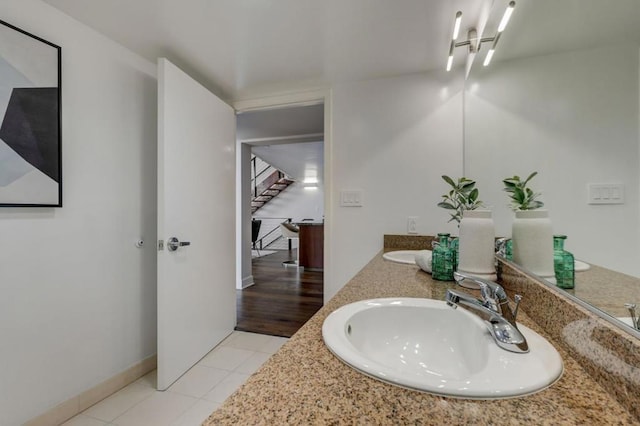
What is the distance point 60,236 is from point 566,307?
194cm

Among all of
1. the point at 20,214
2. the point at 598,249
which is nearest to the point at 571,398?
the point at 598,249

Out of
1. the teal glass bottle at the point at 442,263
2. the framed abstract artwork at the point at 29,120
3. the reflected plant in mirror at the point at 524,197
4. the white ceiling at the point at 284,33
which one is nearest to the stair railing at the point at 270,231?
the white ceiling at the point at 284,33

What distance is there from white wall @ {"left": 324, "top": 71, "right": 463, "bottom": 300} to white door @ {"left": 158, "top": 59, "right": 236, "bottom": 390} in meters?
0.85

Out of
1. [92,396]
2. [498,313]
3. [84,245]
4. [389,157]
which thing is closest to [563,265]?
[498,313]

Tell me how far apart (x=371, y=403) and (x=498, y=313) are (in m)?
0.38

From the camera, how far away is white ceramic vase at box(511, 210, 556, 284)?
78 centimetres

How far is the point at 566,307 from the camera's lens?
1.85 ft

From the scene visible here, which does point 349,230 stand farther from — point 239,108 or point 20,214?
point 20,214

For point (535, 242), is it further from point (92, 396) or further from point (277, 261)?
point (277, 261)

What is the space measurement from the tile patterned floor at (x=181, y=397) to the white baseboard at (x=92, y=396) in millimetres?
28

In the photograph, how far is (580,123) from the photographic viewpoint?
801 mm

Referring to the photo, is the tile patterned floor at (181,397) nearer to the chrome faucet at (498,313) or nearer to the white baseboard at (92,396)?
the white baseboard at (92,396)

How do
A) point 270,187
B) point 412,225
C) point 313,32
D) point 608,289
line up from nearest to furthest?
point 608,289 → point 313,32 → point 412,225 → point 270,187

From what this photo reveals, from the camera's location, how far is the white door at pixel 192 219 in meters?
1.58
